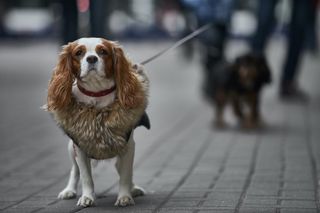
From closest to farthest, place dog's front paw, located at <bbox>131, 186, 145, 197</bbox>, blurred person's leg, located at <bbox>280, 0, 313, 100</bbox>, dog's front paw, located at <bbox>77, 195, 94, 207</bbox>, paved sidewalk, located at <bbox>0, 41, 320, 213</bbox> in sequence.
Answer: dog's front paw, located at <bbox>77, 195, 94, 207</bbox>, paved sidewalk, located at <bbox>0, 41, 320, 213</bbox>, dog's front paw, located at <bbox>131, 186, 145, 197</bbox>, blurred person's leg, located at <bbox>280, 0, 313, 100</bbox>

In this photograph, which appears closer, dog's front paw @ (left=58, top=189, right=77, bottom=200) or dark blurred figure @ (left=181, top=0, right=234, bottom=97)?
dog's front paw @ (left=58, top=189, right=77, bottom=200)

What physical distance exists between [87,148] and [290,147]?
10.6ft

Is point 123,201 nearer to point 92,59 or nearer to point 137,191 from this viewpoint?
point 137,191

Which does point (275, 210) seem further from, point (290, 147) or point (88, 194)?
point (290, 147)

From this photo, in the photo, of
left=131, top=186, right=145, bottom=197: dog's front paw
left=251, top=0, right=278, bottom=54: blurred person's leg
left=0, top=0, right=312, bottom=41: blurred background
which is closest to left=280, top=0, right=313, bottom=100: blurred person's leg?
left=251, top=0, right=278, bottom=54: blurred person's leg

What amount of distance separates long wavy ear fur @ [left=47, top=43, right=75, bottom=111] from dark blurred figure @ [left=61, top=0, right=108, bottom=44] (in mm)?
6226

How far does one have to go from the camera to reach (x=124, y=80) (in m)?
5.78

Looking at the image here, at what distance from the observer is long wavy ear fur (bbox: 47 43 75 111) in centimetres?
574

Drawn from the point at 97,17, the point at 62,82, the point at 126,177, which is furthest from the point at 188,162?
the point at 97,17

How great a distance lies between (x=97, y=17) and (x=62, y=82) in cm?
658

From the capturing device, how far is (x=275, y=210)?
5625 millimetres

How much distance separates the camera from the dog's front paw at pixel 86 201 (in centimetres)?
586

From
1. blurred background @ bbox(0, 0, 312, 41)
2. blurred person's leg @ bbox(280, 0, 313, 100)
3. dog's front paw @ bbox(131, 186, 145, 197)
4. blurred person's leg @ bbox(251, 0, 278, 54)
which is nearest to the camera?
dog's front paw @ bbox(131, 186, 145, 197)

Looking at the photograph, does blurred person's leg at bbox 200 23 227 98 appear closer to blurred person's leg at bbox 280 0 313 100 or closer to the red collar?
blurred person's leg at bbox 280 0 313 100
